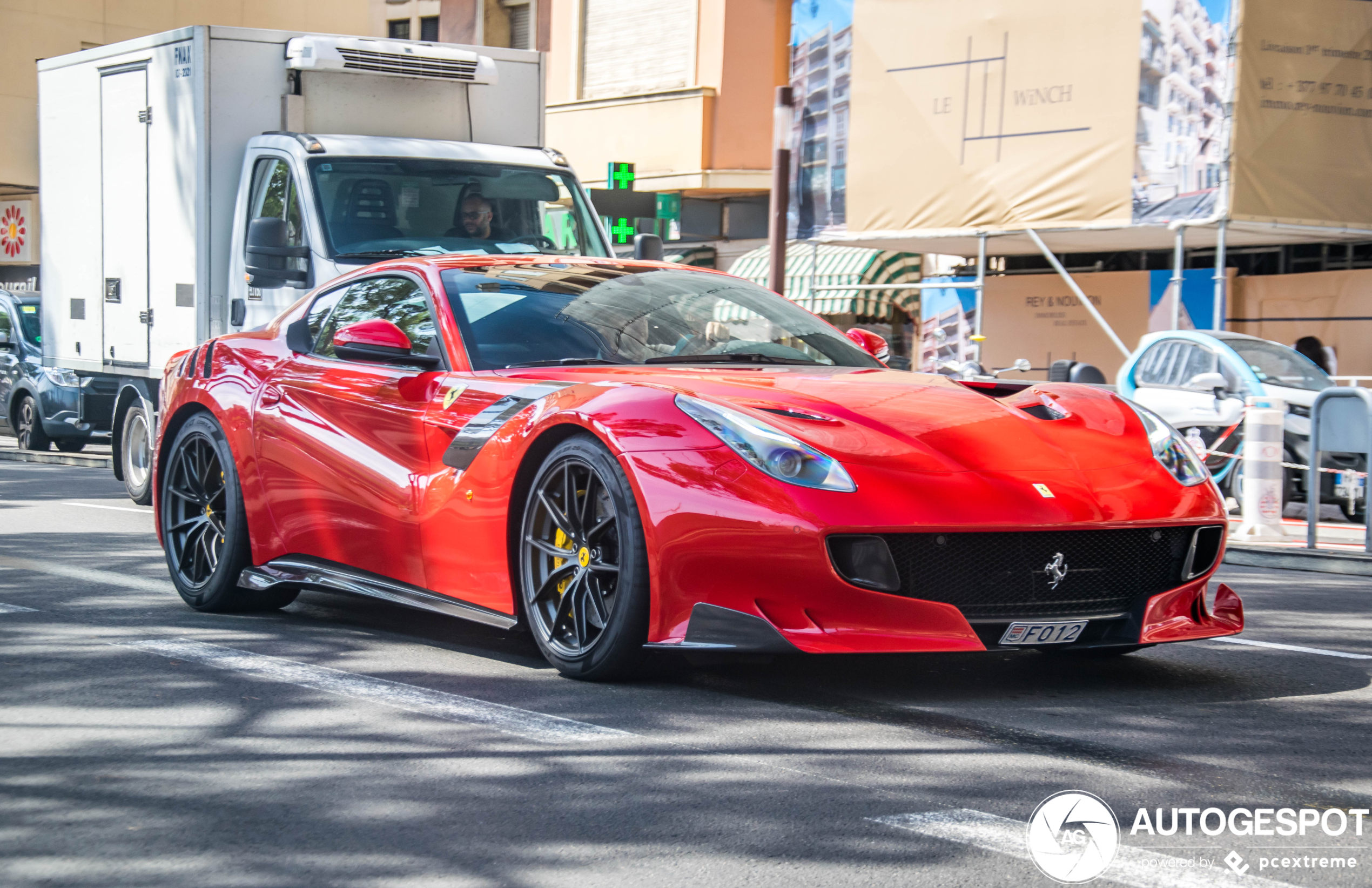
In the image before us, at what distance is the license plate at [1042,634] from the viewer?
15.7 ft

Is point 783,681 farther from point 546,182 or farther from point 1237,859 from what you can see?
point 546,182

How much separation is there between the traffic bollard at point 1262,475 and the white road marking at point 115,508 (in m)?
7.30

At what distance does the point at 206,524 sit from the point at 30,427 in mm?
12552

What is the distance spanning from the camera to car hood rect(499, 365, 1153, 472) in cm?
482

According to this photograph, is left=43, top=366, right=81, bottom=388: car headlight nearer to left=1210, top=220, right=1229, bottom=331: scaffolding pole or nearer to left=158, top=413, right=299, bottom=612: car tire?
left=158, top=413, right=299, bottom=612: car tire

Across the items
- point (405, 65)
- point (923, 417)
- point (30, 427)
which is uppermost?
point (405, 65)

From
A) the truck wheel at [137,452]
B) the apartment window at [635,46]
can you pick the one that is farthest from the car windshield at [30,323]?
the apartment window at [635,46]

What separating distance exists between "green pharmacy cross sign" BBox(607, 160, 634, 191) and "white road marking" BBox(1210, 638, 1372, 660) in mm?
20496

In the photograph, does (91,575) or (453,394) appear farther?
(91,575)

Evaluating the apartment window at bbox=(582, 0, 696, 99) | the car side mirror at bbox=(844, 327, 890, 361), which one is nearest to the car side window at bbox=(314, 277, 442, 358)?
the car side mirror at bbox=(844, 327, 890, 361)

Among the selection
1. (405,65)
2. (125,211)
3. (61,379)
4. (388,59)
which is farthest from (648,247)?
(61,379)

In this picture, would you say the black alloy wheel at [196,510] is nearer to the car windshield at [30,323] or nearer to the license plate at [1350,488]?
the license plate at [1350,488]

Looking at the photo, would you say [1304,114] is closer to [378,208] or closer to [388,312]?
[378,208]

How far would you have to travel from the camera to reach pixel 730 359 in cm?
589
